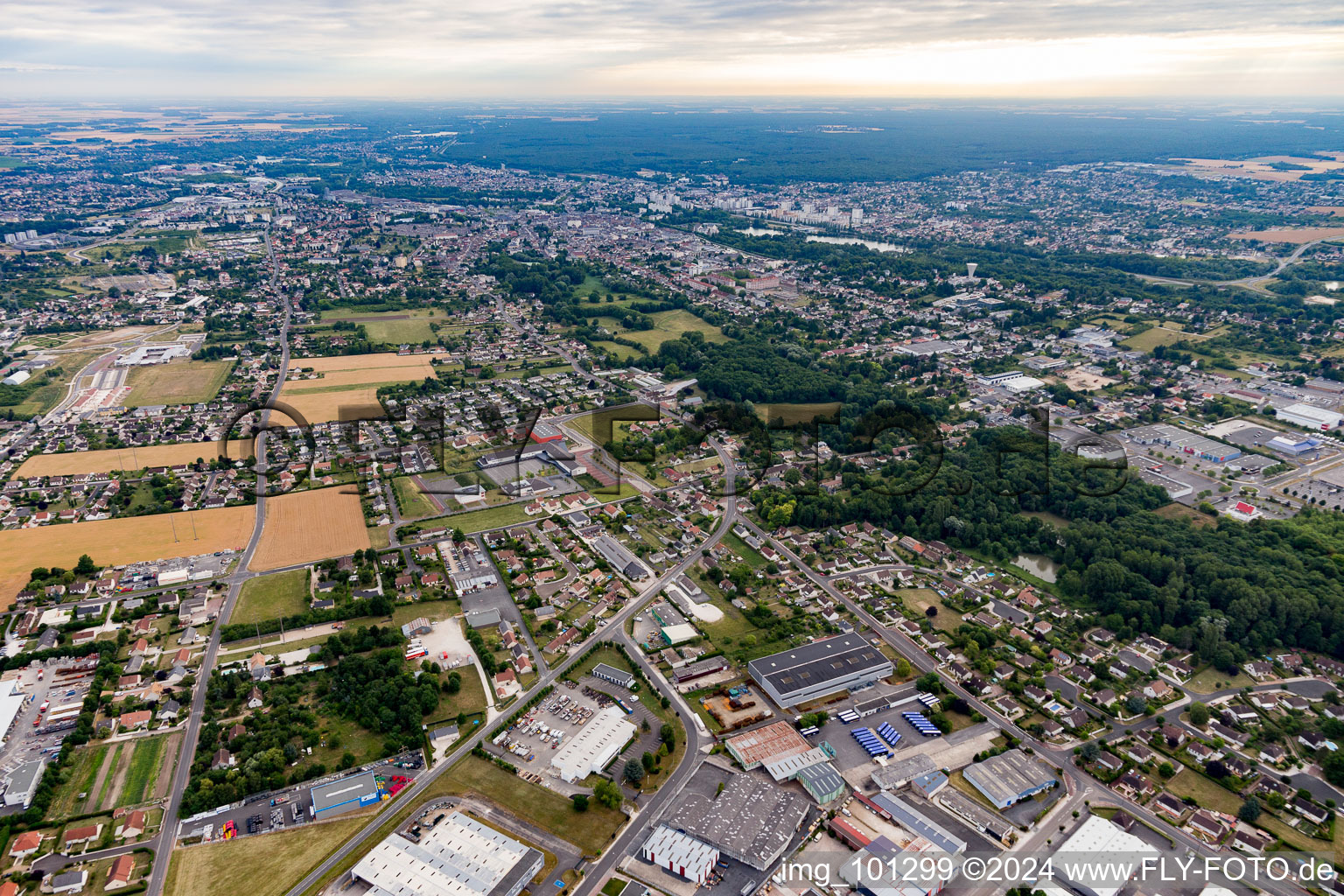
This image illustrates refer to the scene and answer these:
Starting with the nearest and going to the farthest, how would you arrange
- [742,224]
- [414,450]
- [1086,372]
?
[414,450] < [1086,372] < [742,224]

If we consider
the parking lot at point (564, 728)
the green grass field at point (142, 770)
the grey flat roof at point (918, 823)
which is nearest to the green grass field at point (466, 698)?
the parking lot at point (564, 728)

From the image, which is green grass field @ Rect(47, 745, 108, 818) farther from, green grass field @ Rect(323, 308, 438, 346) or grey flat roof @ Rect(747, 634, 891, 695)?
green grass field @ Rect(323, 308, 438, 346)

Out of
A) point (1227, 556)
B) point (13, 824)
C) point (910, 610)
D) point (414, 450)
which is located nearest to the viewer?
point (13, 824)

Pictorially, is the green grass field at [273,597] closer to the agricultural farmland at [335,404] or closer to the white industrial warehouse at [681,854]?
the white industrial warehouse at [681,854]

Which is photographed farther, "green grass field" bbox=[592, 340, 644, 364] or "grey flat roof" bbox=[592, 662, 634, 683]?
"green grass field" bbox=[592, 340, 644, 364]

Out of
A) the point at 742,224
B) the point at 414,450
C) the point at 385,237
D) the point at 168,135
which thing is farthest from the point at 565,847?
the point at 168,135

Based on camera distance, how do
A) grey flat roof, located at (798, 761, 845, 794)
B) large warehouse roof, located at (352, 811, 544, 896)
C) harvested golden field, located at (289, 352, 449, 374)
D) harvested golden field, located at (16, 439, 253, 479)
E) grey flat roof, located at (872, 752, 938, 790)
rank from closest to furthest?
1. large warehouse roof, located at (352, 811, 544, 896)
2. grey flat roof, located at (798, 761, 845, 794)
3. grey flat roof, located at (872, 752, 938, 790)
4. harvested golden field, located at (16, 439, 253, 479)
5. harvested golden field, located at (289, 352, 449, 374)

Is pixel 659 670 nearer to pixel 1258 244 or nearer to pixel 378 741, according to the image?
pixel 378 741

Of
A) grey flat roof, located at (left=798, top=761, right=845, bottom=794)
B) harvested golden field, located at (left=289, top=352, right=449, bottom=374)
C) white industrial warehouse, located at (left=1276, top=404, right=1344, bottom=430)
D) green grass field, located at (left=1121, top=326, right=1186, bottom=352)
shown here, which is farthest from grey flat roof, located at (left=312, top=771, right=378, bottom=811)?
green grass field, located at (left=1121, top=326, right=1186, bottom=352)
